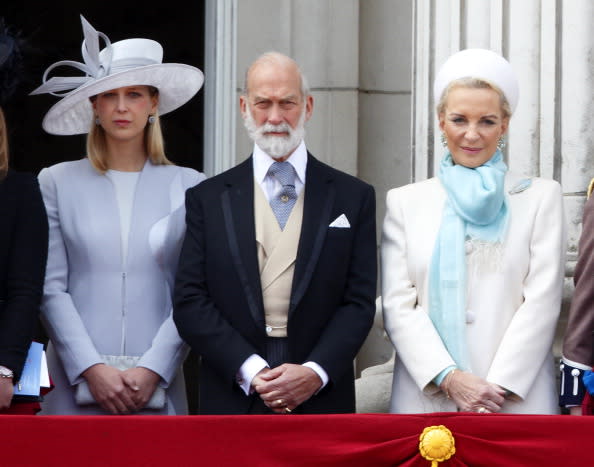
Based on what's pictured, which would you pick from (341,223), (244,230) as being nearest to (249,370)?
(244,230)

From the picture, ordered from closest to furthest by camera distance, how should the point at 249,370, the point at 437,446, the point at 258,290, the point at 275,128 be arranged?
the point at 437,446, the point at 249,370, the point at 258,290, the point at 275,128

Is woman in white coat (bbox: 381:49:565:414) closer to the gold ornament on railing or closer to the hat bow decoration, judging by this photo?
the gold ornament on railing

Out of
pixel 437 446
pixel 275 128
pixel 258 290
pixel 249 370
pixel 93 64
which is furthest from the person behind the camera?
pixel 93 64

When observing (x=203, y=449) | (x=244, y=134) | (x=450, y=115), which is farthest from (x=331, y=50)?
(x=203, y=449)

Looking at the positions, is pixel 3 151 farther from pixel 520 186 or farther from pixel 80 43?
pixel 80 43

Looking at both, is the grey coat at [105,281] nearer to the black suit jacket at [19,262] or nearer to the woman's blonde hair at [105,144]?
the woman's blonde hair at [105,144]

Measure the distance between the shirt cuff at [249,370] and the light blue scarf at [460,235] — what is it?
1.86ft

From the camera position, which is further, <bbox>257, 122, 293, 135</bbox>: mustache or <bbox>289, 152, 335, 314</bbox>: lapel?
<bbox>257, 122, 293, 135</bbox>: mustache

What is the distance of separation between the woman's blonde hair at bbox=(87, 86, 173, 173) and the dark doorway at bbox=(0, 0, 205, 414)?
17.1ft

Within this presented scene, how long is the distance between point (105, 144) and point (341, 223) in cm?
96

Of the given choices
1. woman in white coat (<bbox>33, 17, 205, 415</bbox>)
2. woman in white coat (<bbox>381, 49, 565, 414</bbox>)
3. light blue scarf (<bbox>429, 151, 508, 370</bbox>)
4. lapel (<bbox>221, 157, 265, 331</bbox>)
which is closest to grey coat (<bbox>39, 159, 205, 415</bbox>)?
woman in white coat (<bbox>33, 17, 205, 415</bbox>)

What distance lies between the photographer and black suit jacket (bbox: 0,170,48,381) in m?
4.52

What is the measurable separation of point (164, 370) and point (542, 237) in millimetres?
1266

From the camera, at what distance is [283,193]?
4867 mm
